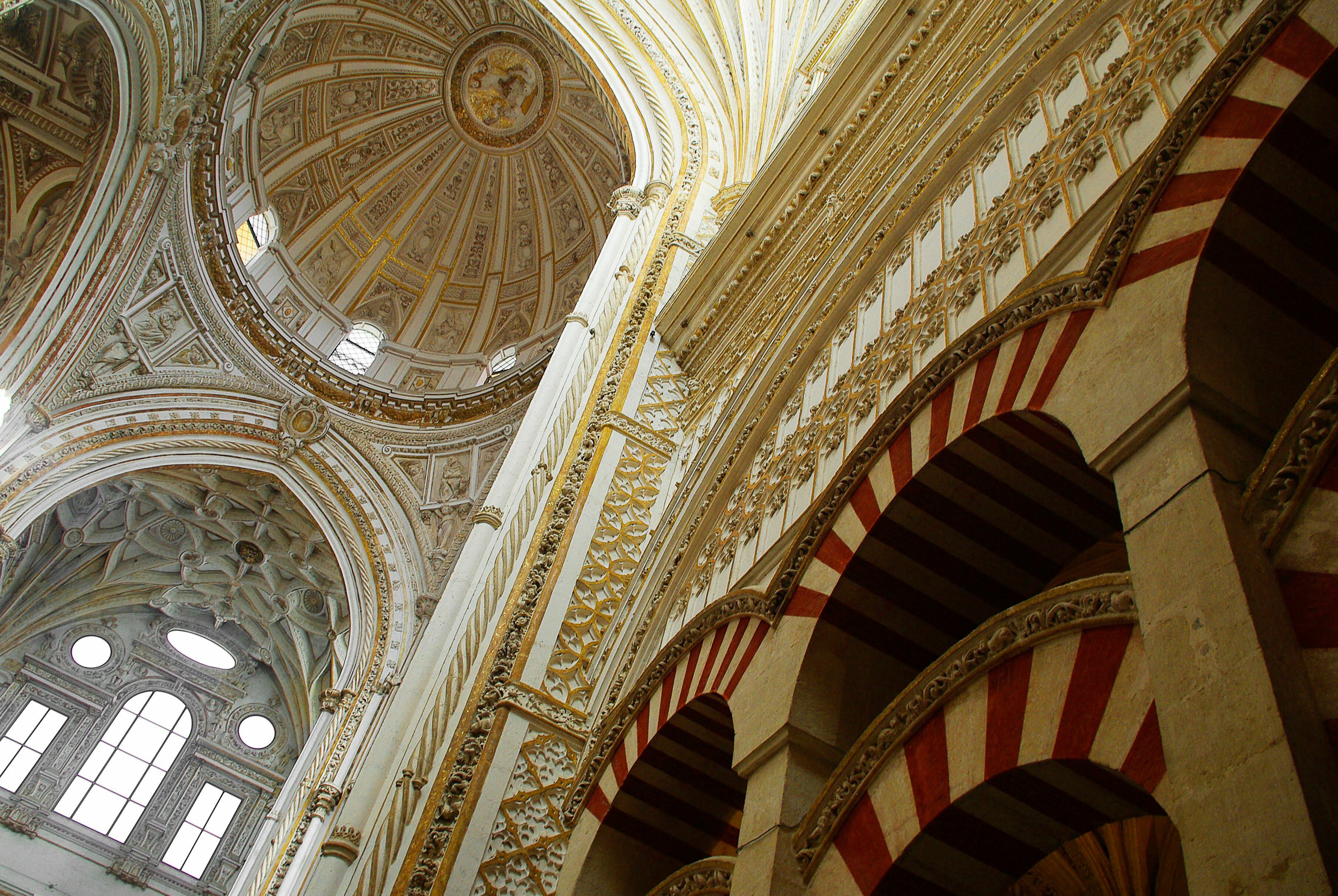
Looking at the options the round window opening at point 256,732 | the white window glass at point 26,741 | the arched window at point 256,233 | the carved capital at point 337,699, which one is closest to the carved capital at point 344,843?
the carved capital at point 337,699

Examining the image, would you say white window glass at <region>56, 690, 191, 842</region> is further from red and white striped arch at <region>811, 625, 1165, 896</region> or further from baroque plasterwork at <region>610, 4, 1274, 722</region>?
red and white striped arch at <region>811, 625, 1165, 896</region>

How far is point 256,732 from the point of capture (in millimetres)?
17344

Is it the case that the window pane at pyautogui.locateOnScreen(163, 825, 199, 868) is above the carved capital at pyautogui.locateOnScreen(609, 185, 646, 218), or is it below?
below

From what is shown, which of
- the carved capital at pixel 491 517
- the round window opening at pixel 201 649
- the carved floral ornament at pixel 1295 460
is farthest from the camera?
the round window opening at pixel 201 649

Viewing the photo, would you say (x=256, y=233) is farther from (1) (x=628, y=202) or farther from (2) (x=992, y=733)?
(2) (x=992, y=733)

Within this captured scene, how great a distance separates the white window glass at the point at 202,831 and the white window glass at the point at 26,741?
2.40 m

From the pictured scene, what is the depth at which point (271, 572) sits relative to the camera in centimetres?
1560

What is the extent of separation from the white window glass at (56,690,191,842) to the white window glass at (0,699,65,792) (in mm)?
662

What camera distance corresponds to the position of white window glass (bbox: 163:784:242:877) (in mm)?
15594

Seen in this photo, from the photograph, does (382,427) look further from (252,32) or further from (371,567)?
(252,32)

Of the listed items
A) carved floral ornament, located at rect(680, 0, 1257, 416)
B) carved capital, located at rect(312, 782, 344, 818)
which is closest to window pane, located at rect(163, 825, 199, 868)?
carved capital, located at rect(312, 782, 344, 818)

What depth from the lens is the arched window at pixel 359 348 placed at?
48.2 feet

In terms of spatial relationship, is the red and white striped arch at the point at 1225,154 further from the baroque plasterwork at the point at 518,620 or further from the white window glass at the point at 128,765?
the white window glass at the point at 128,765

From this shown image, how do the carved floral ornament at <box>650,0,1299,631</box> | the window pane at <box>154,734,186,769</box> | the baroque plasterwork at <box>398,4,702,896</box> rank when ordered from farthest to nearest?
the window pane at <box>154,734,186,769</box>, the baroque plasterwork at <box>398,4,702,896</box>, the carved floral ornament at <box>650,0,1299,631</box>
